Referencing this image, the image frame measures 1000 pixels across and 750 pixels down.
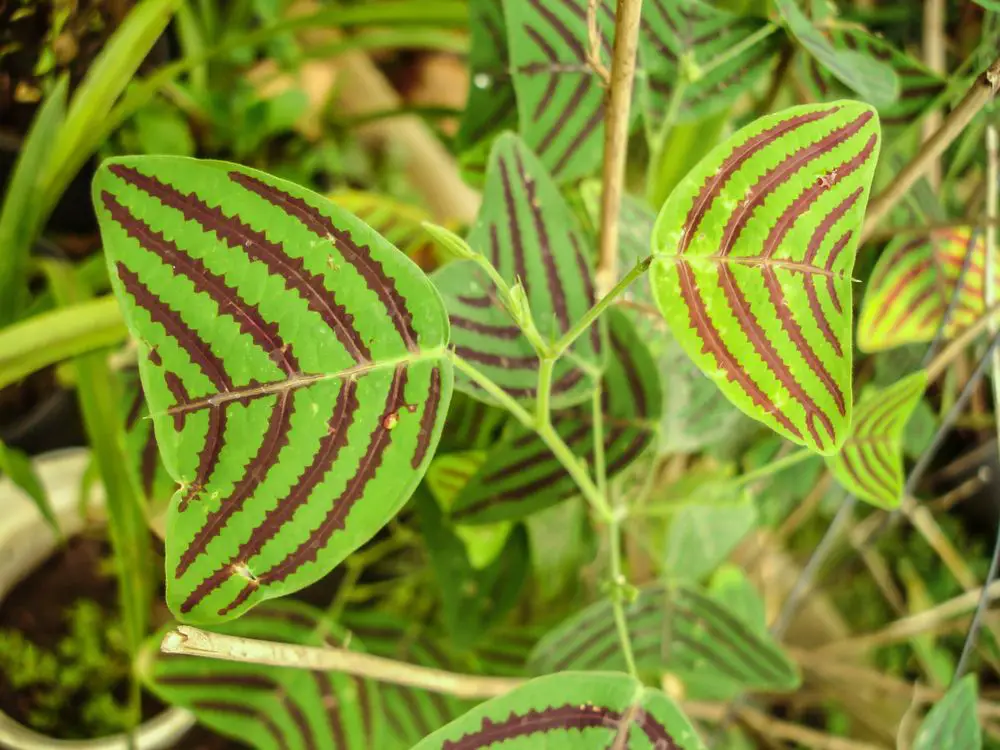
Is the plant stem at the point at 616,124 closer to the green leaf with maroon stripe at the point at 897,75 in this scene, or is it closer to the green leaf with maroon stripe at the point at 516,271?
the green leaf with maroon stripe at the point at 516,271

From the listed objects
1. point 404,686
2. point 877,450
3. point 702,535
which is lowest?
point 404,686

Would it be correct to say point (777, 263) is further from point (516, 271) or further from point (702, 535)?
point (702, 535)

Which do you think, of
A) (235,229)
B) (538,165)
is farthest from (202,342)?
(538,165)

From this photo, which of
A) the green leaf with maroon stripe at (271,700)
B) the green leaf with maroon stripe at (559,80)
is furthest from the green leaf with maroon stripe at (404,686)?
the green leaf with maroon stripe at (559,80)

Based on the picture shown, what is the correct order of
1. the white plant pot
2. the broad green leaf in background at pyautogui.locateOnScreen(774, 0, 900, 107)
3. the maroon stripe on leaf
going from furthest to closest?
the white plant pot
the broad green leaf in background at pyautogui.locateOnScreen(774, 0, 900, 107)
the maroon stripe on leaf

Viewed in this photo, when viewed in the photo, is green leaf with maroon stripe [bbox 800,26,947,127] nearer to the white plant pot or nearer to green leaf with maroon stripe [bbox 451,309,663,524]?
green leaf with maroon stripe [bbox 451,309,663,524]

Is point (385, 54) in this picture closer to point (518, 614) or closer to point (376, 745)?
point (518, 614)

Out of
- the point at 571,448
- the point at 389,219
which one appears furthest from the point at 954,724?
the point at 389,219

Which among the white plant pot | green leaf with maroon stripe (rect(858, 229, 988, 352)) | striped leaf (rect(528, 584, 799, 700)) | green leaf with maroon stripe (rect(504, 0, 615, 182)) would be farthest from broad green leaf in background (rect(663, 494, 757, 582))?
the white plant pot
